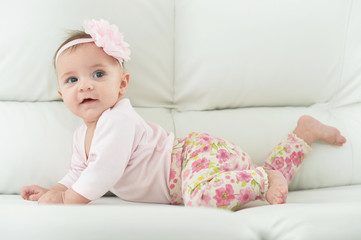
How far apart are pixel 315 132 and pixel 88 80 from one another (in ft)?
2.53

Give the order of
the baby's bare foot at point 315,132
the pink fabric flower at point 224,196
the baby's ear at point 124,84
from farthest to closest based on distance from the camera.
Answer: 1. the baby's bare foot at point 315,132
2. the baby's ear at point 124,84
3. the pink fabric flower at point 224,196

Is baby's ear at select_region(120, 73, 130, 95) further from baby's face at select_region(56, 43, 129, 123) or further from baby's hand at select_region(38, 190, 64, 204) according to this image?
baby's hand at select_region(38, 190, 64, 204)

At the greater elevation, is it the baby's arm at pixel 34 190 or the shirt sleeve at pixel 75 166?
the shirt sleeve at pixel 75 166

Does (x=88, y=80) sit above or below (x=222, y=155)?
above

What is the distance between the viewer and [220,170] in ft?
3.76

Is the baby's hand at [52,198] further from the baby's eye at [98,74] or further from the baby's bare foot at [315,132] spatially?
the baby's bare foot at [315,132]

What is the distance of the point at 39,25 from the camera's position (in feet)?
4.54

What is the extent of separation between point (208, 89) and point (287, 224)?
2.50 ft

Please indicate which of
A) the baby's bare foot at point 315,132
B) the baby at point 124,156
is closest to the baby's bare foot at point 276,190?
the baby at point 124,156

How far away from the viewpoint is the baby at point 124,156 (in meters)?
1.08

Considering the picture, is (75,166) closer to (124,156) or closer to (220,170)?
(124,156)

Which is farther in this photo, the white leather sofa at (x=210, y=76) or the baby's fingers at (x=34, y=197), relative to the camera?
the white leather sofa at (x=210, y=76)

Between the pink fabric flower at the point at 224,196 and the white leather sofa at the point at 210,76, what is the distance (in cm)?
29

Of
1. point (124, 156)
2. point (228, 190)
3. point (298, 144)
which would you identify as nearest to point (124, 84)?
point (124, 156)
